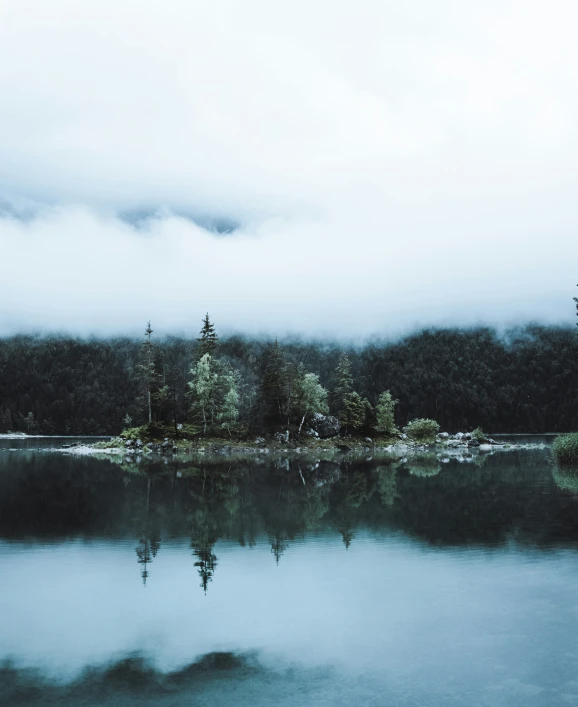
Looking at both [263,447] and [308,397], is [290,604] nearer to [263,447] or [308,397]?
[263,447]

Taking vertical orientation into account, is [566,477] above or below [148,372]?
below

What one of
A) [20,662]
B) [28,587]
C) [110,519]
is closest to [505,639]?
[20,662]

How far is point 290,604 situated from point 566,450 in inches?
2312

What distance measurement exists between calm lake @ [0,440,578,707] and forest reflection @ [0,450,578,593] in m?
0.22

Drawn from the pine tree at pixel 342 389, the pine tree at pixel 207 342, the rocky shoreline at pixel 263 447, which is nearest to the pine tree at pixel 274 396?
the rocky shoreline at pixel 263 447

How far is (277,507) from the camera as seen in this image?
114 feet

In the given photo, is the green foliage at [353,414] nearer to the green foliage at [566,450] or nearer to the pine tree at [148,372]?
the pine tree at [148,372]

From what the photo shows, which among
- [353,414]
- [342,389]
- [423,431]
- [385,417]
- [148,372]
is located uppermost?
[148,372]

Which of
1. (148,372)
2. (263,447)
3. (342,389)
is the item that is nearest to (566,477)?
(263,447)

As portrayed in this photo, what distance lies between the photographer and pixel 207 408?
357ft

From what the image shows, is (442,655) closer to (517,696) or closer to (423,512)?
(517,696)

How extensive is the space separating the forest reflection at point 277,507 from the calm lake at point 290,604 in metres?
0.22

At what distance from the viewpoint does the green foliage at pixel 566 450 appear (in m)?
65.3

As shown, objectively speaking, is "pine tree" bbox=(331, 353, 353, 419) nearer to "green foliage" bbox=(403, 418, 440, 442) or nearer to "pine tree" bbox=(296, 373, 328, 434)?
"pine tree" bbox=(296, 373, 328, 434)
